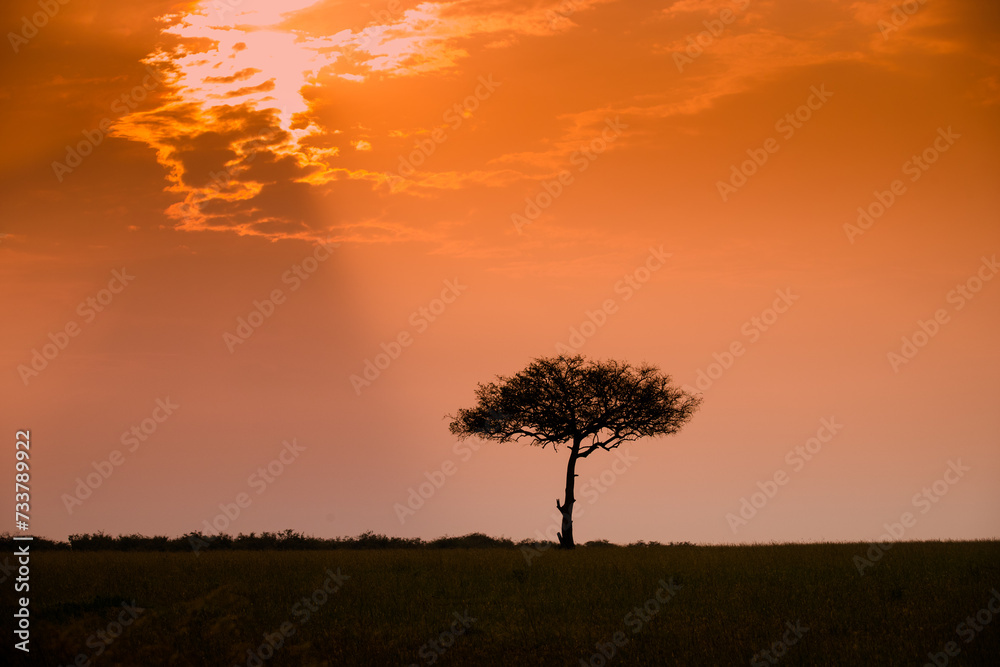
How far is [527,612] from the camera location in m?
23.9

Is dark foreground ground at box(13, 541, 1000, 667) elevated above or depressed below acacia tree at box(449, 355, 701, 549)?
Answer: above

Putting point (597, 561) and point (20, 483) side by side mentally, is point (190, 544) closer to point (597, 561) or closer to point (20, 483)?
point (597, 561)

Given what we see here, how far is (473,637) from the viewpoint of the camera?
21.2 meters

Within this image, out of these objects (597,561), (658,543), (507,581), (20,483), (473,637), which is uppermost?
(20,483)

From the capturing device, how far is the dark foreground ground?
19484 mm

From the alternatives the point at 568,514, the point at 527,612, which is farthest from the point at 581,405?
the point at 527,612

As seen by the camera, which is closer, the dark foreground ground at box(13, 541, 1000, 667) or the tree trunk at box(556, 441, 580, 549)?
the dark foreground ground at box(13, 541, 1000, 667)

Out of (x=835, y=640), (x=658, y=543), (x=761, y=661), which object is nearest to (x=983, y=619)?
(x=835, y=640)

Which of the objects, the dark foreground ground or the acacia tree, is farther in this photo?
the acacia tree

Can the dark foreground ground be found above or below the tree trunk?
above

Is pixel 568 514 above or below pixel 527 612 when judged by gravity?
below

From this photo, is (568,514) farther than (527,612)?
Yes

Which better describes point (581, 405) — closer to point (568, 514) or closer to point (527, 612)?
point (568, 514)

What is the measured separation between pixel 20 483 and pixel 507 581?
1528cm
